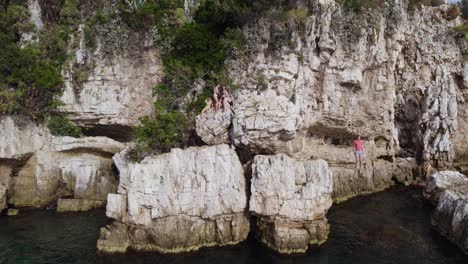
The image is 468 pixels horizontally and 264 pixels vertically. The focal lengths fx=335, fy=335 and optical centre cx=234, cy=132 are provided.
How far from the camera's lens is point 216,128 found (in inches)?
781

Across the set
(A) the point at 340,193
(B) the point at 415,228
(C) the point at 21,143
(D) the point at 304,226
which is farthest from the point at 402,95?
(C) the point at 21,143

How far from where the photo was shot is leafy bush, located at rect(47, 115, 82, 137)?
80.7ft

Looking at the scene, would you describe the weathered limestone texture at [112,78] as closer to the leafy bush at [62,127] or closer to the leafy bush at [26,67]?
the leafy bush at [62,127]

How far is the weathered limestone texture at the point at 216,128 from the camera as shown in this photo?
65.2 ft

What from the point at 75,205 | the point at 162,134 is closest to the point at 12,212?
the point at 75,205

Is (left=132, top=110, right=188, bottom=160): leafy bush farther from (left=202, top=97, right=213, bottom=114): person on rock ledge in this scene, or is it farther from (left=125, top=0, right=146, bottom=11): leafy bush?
(left=125, top=0, right=146, bottom=11): leafy bush

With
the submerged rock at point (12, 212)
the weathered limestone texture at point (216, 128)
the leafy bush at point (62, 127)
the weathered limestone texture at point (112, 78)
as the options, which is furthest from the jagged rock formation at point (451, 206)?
the submerged rock at point (12, 212)

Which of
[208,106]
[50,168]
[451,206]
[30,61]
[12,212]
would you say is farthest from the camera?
[50,168]

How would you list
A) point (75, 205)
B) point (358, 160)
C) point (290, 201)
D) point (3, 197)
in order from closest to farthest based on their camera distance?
point (290, 201)
point (3, 197)
point (75, 205)
point (358, 160)

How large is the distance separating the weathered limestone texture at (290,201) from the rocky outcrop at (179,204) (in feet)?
3.82

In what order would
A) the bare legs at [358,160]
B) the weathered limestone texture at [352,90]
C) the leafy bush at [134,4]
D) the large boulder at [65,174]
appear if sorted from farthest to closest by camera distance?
the bare legs at [358,160] < the leafy bush at [134,4] < the large boulder at [65,174] < the weathered limestone texture at [352,90]

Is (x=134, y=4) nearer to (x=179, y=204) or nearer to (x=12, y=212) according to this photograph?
(x=179, y=204)

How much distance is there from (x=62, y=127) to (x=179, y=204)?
1268 cm

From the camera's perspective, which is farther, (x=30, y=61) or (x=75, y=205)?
(x=30, y=61)
